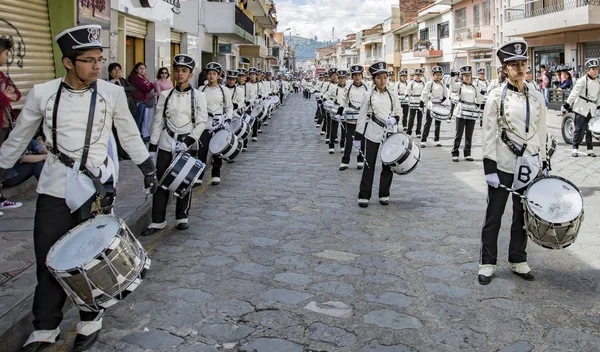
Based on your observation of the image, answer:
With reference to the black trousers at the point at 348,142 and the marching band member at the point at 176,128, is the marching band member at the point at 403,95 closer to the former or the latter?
the black trousers at the point at 348,142

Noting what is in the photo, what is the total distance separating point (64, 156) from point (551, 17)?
27.2m

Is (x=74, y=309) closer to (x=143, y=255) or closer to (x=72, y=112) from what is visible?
(x=143, y=255)

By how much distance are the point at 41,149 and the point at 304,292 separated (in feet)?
14.5

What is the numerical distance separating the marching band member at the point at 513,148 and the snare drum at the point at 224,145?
17.0ft

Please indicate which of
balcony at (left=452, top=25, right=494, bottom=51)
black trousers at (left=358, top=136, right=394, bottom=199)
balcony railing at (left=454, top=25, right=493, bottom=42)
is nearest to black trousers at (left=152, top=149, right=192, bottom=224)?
black trousers at (left=358, top=136, right=394, bottom=199)

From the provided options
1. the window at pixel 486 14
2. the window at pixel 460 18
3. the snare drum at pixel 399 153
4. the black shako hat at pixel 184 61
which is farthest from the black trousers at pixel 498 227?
the window at pixel 460 18

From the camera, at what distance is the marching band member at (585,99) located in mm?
11492

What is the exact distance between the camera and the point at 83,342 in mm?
3812

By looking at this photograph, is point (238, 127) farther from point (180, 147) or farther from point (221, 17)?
point (221, 17)

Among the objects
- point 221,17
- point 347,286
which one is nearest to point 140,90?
point 347,286

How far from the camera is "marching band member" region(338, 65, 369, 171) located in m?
11.5

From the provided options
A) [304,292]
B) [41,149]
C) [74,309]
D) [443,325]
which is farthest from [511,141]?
[41,149]

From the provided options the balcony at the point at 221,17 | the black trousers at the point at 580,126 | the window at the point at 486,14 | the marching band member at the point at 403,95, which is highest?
the window at the point at 486,14

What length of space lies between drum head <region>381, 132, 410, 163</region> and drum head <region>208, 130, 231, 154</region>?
8.80ft
